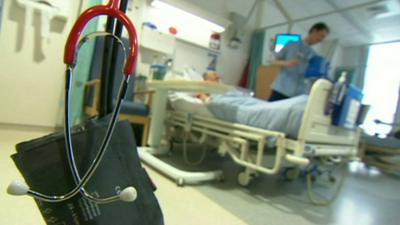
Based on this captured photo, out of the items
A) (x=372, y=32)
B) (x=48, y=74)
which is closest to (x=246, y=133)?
(x=48, y=74)

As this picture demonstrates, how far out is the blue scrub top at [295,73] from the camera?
225 centimetres

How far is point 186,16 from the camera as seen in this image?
3.61 meters

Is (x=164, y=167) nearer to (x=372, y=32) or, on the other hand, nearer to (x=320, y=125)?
(x=320, y=125)

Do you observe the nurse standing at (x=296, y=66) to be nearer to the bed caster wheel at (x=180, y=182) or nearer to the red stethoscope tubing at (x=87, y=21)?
the bed caster wheel at (x=180, y=182)

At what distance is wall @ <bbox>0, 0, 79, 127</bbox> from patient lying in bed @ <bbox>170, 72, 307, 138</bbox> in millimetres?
1345

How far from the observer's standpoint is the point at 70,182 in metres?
0.56

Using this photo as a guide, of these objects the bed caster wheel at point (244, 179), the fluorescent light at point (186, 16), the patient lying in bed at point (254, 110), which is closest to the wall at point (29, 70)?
the fluorescent light at point (186, 16)

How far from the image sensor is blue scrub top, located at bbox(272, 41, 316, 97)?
7.38 ft

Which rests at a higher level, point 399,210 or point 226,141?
point 226,141

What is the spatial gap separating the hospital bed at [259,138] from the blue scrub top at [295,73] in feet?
1.78

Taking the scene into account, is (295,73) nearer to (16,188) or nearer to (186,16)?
(186,16)

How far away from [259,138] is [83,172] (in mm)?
1237

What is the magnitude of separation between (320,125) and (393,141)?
2733mm

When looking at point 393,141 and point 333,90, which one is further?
point 393,141
